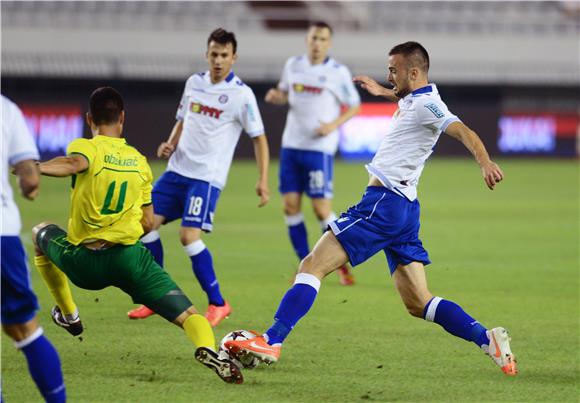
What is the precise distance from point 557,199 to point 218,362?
14530mm

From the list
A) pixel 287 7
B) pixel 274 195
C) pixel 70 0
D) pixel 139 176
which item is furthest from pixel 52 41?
pixel 139 176

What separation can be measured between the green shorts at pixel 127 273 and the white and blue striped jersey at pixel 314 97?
506 cm

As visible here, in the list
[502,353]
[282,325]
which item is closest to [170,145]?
[282,325]

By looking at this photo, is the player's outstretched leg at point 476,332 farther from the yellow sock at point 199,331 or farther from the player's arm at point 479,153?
the yellow sock at point 199,331

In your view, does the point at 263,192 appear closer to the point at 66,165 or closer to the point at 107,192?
the point at 107,192

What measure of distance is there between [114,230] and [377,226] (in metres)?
1.55

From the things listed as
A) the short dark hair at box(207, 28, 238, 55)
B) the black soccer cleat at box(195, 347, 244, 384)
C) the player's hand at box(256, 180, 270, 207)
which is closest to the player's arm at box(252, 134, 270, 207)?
the player's hand at box(256, 180, 270, 207)

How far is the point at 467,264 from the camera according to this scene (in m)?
12.0

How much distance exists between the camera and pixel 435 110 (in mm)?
6449

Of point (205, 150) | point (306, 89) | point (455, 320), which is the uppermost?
point (306, 89)

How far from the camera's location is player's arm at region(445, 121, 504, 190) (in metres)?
5.92

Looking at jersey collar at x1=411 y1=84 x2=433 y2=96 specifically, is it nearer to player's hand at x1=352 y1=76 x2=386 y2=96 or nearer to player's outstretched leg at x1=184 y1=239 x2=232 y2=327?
player's hand at x1=352 y1=76 x2=386 y2=96

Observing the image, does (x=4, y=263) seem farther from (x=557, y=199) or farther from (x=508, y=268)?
(x=557, y=199)

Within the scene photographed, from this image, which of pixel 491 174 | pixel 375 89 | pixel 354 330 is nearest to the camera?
pixel 491 174
